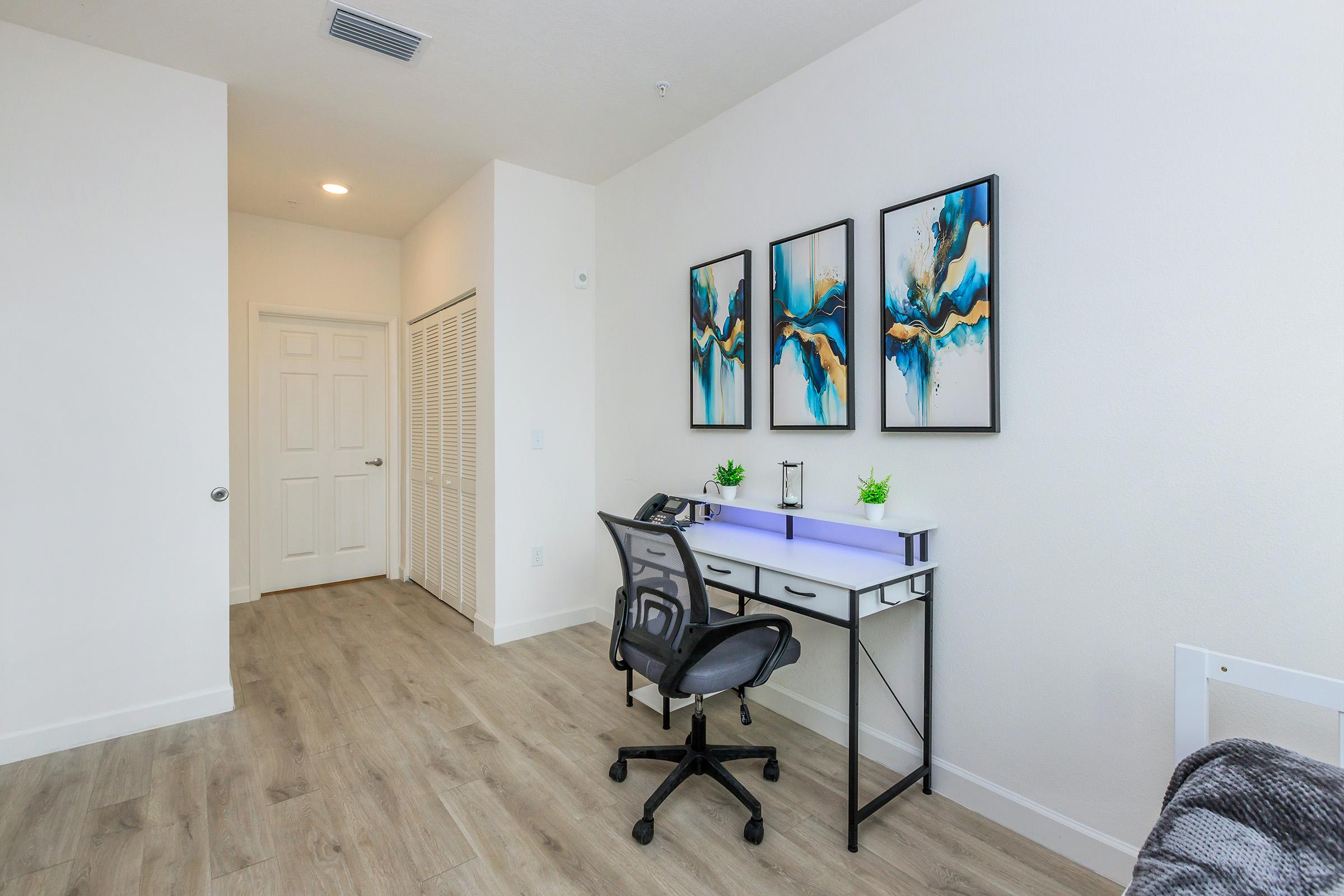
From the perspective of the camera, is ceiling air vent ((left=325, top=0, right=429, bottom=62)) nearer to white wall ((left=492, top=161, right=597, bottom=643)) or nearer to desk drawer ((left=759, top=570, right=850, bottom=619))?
white wall ((left=492, top=161, right=597, bottom=643))

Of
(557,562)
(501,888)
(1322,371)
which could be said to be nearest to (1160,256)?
(1322,371)

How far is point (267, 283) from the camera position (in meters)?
4.31

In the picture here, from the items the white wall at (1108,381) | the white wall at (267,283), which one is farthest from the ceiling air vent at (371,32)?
the white wall at (267,283)

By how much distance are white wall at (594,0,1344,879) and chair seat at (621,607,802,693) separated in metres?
0.50

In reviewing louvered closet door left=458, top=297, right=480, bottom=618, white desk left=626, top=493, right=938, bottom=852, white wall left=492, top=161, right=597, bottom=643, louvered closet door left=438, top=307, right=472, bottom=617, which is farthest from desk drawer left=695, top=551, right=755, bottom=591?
louvered closet door left=438, top=307, right=472, bottom=617

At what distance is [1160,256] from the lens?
1609 mm

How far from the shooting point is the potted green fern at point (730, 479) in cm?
280

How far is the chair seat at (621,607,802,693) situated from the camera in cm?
184

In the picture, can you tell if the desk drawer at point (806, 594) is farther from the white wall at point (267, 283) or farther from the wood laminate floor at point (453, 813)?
the white wall at point (267, 283)

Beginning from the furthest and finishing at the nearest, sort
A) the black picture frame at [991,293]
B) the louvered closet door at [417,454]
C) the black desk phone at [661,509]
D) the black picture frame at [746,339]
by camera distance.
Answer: the louvered closet door at [417,454], the black desk phone at [661,509], the black picture frame at [746,339], the black picture frame at [991,293]

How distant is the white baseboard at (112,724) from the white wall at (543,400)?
1290mm

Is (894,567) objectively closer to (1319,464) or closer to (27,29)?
(1319,464)

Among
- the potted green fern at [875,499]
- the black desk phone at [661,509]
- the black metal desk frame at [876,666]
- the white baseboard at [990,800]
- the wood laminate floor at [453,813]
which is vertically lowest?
the wood laminate floor at [453,813]

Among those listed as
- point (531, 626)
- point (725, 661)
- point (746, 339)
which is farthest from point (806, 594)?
point (531, 626)
